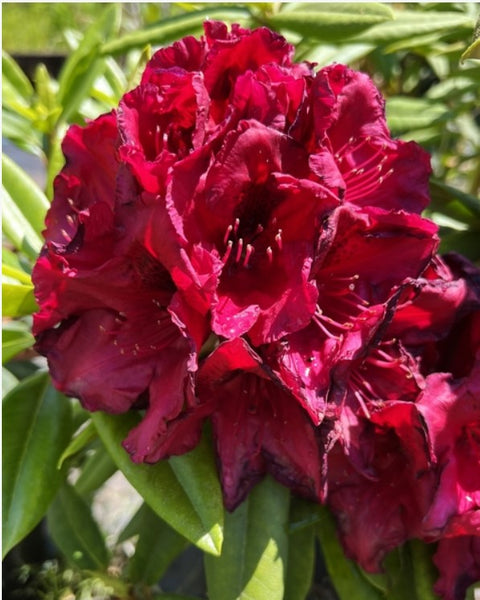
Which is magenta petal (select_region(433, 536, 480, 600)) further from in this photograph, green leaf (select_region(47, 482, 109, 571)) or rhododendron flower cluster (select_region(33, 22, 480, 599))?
green leaf (select_region(47, 482, 109, 571))

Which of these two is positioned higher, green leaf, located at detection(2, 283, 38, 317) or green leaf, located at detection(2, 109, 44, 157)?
green leaf, located at detection(2, 109, 44, 157)

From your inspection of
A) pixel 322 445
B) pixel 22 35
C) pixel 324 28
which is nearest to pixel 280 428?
pixel 322 445

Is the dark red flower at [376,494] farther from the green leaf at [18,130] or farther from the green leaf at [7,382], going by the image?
the green leaf at [18,130]

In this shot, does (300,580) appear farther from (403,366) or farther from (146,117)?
(146,117)

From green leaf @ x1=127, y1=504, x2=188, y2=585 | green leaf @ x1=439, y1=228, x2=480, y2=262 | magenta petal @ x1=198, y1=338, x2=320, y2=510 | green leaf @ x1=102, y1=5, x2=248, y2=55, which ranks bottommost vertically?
green leaf @ x1=127, y1=504, x2=188, y2=585

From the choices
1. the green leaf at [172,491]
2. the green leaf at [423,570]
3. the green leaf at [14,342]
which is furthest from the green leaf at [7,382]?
the green leaf at [423,570]

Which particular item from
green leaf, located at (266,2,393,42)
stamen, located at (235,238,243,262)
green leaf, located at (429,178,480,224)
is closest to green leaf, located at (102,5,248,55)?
green leaf, located at (266,2,393,42)

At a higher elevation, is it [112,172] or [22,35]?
[112,172]
